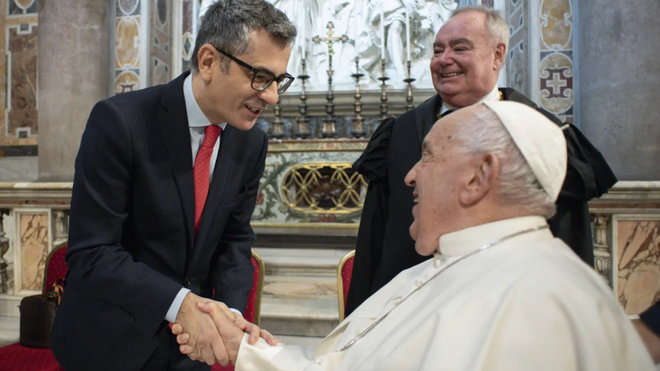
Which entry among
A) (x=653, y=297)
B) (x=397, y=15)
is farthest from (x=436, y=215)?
(x=397, y=15)

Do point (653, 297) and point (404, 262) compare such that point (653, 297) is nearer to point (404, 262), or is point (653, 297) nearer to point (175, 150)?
point (404, 262)

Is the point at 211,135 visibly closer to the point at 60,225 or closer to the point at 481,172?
the point at 481,172

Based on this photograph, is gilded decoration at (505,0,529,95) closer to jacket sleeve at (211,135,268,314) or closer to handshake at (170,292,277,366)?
jacket sleeve at (211,135,268,314)

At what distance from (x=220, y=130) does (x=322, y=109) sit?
5046 mm

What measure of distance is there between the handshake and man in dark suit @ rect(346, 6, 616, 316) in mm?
709

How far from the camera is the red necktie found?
6.09 ft

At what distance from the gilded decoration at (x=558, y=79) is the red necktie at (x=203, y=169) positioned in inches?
203

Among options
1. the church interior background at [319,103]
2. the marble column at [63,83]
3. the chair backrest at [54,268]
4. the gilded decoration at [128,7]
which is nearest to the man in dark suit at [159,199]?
the chair backrest at [54,268]

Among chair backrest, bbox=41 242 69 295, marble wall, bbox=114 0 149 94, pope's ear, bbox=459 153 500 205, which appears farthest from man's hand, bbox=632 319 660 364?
marble wall, bbox=114 0 149 94

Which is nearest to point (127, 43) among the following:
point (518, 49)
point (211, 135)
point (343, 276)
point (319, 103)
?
point (319, 103)

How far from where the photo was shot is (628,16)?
4598mm

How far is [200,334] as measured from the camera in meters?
1.67

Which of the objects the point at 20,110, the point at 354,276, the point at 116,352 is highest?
the point at 20,110

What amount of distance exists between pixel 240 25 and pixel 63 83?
17.1ft
